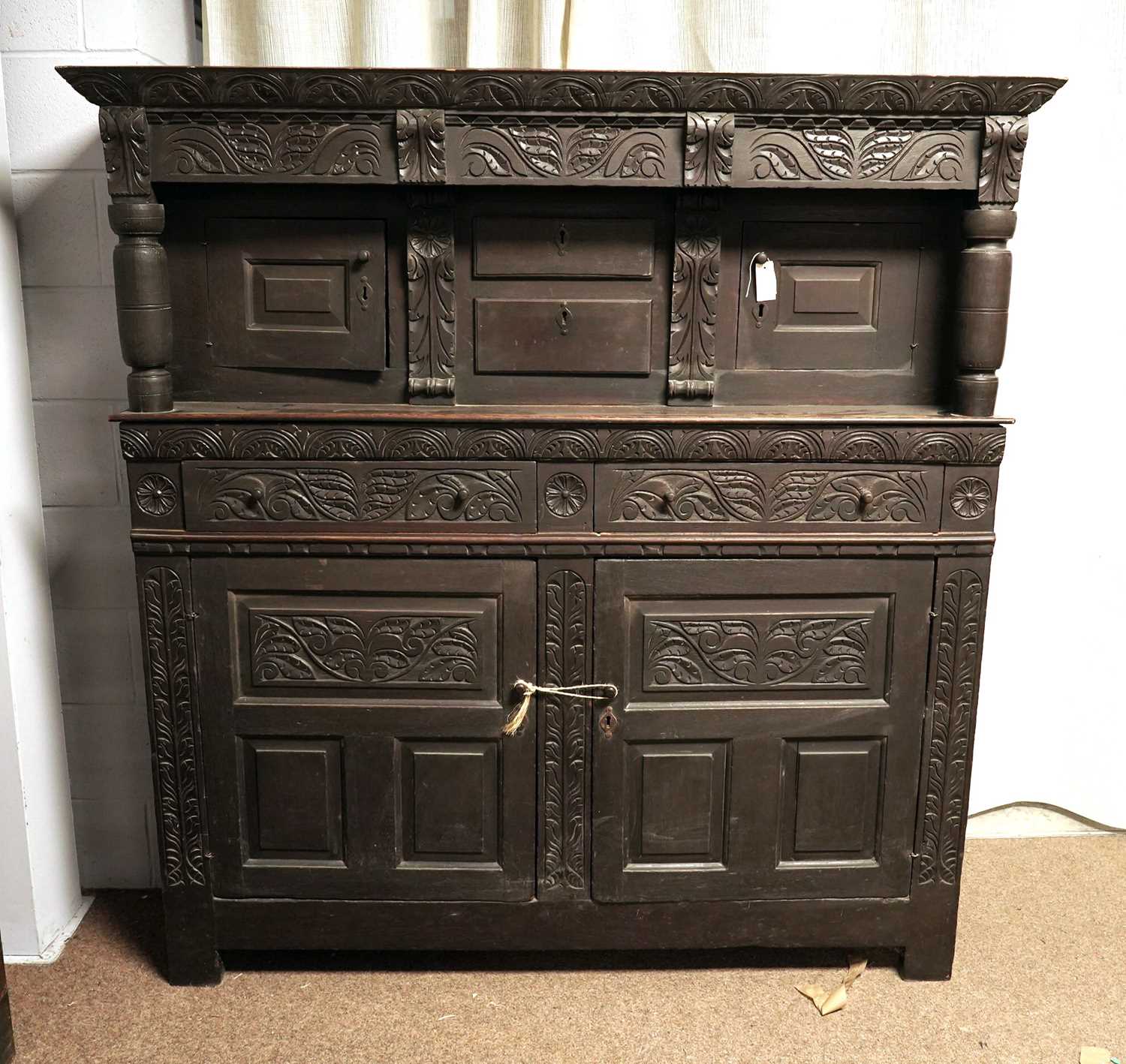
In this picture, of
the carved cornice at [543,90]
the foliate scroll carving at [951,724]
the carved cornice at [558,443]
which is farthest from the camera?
the foliate scroll carving at [951,724]

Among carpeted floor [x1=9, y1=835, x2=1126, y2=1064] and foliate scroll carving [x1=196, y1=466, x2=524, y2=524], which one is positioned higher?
foliate scroll carving [x1=196, y1=466, x2=524, y2=524]

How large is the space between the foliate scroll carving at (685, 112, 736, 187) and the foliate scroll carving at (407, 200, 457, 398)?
458mm

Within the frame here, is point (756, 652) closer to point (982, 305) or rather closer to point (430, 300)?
point (982, 305)

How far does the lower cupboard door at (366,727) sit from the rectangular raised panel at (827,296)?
73 cm

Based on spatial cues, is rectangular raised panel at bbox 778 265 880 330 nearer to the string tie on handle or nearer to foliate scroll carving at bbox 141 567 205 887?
the string tie on handle

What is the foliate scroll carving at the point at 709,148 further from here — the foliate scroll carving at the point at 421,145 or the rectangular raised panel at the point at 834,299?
the foliate scroll carving at the point at 421,145

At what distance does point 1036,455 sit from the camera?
7.80 ft

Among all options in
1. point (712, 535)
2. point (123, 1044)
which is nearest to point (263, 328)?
point (712, 535)

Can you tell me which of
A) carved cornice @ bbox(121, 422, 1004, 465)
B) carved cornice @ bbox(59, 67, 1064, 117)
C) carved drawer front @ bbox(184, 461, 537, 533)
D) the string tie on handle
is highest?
carved cornice @ bbox(59, 67, 1064, 117)

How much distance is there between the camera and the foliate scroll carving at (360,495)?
71.7 inches

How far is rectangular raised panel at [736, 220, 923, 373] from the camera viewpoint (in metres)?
1.91

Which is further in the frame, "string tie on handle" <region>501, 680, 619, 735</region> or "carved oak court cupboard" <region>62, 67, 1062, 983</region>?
"string tie on handle" <region>501, 680, 619, 735</region>

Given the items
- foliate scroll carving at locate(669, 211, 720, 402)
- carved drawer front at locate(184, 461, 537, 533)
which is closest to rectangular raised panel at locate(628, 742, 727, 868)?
carved drawer front at locate(184, 461, 537, 533)

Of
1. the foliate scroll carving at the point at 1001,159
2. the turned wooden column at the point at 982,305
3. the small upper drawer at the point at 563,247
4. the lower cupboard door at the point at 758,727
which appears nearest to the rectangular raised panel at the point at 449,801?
the lower cupboard door at the point at 758,727
